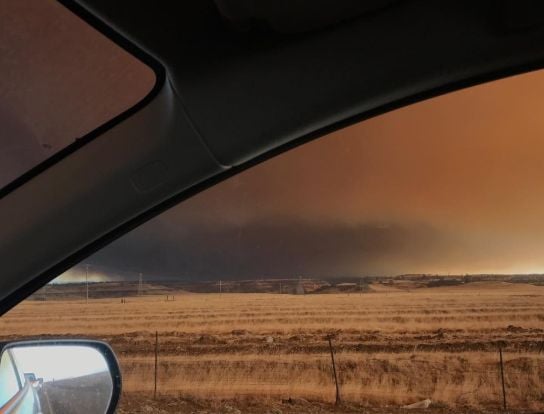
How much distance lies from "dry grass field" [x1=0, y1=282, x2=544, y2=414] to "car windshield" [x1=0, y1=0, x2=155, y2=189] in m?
2.41

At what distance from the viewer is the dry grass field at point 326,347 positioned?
4449 millimetres

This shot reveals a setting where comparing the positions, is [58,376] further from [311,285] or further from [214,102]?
[311,285]

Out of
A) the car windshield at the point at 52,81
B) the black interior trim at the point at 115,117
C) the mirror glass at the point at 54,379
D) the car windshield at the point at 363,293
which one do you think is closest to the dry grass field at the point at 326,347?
the car windshield at the point at 363,293

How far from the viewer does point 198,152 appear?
1.63 m

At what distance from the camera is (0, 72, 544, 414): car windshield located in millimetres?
4074

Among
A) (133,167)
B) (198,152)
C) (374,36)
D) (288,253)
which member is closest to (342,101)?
(374,36)

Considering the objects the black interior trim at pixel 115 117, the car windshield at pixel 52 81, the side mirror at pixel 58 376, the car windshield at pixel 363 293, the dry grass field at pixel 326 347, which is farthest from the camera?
the dry grass field at pixel 326 347

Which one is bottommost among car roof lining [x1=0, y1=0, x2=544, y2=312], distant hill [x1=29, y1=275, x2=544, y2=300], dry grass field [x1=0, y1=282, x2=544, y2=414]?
dry grass field [x1=0, y1=282, x2=544, y2=414]

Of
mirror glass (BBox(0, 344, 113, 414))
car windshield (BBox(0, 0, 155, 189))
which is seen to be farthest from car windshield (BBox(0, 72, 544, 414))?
car windshield (BBox(0, 0, 155, 189))

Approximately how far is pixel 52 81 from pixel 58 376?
0.89 metres

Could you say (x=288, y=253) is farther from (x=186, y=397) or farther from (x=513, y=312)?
(x=513, y=312)

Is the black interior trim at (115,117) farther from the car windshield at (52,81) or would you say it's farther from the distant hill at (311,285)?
the distant hill at (311,285)

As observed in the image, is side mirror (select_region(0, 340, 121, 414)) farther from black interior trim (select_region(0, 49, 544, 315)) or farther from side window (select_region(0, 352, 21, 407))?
black interior trim (select_region(0, 49, 544, 315))

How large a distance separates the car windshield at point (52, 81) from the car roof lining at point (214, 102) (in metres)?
0.12
